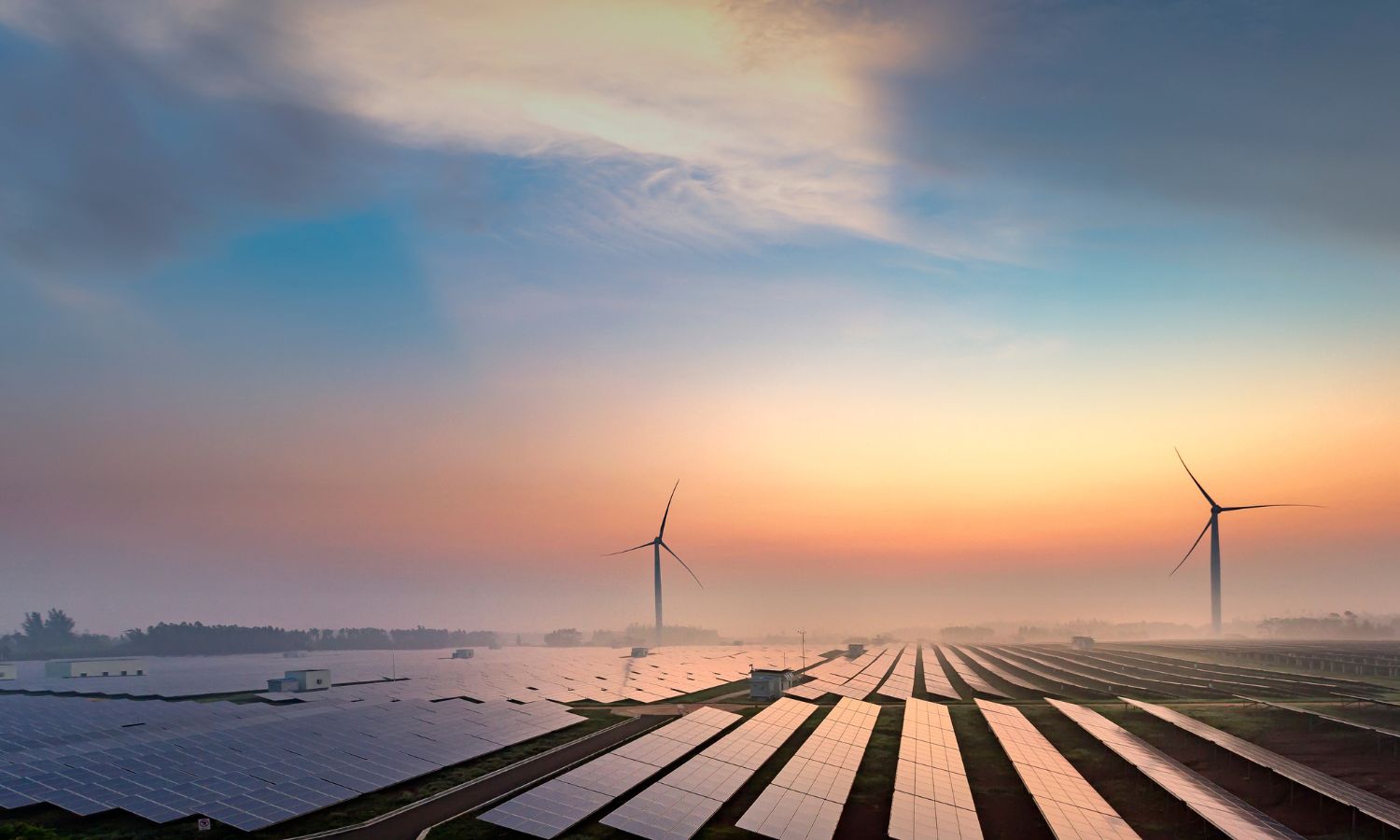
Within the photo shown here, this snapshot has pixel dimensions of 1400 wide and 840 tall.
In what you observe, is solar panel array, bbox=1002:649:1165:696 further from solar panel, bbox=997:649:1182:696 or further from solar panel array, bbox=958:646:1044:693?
solar panel array, bbox=958:646:1044:693

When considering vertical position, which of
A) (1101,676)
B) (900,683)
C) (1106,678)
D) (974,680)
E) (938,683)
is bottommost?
(1101,676)

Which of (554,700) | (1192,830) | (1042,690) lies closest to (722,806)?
(1192,830)

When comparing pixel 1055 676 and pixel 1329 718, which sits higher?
pixel 1329 718

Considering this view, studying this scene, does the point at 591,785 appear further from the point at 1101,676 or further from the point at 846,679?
the point at 1101,676

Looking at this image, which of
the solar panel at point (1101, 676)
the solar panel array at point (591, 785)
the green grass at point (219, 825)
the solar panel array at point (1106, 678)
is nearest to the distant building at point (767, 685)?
the solar panel array at point (591, 785)

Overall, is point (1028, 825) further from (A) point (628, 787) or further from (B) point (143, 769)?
(B) point (143, 769)

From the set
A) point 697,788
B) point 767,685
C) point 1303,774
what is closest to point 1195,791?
point 1303,774

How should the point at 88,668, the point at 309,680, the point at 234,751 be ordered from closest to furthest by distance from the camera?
the point at 234,751, the point at 309,680, the point at 88,668
